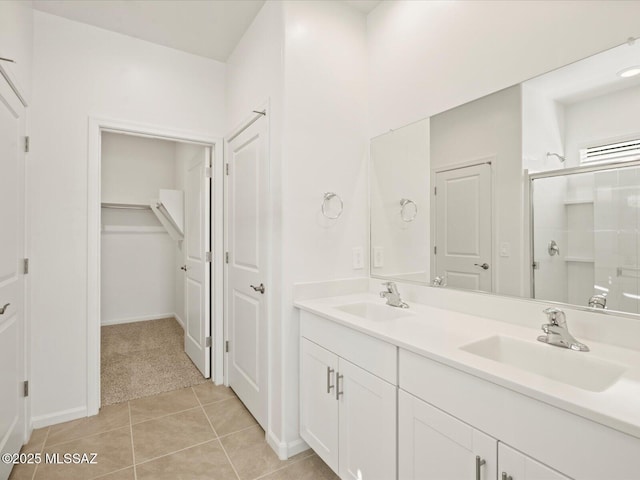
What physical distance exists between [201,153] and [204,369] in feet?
6.14

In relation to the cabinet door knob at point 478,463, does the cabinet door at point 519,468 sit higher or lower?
higher

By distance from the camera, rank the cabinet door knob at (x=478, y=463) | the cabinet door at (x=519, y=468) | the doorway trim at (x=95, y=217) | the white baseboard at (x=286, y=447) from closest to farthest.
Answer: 1. the cabinet door at (x=519, y=468)
2. the cabinet door knob at (x=478, y=463)
3. the white baseboard at (x=286, y=447)
4. the doorway trim at (x=95, y=217)

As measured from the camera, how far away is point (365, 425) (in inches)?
54.8

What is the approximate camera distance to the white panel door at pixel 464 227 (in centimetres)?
156

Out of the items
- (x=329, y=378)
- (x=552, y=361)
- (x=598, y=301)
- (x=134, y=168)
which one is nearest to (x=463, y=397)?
(x=552, y=361)

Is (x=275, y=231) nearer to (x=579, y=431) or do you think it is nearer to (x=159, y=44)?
(x=579, y=431)

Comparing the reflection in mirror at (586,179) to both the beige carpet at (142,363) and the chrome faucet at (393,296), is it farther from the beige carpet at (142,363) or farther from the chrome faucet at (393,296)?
the beige carpet at (142,363)

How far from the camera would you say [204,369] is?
286 cm

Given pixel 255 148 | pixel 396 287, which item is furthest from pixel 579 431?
pixel 255 148

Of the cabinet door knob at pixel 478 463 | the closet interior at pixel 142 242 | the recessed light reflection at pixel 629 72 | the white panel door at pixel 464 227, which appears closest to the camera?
the cabinet door knob at pixel 478 463

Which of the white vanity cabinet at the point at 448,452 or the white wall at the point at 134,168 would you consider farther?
the white wall at the point at 134,168

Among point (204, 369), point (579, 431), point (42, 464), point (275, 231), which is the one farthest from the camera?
point (204, 369)

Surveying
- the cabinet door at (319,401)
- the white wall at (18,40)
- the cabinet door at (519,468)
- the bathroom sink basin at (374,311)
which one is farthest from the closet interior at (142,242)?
the cabinet door at (519,468)

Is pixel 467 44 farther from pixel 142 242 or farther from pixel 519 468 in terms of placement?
pixel 142 242
